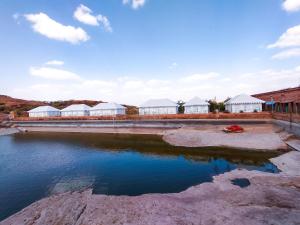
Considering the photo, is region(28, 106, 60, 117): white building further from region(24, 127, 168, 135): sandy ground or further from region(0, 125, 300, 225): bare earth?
region(0, 125, 300, 225): bare earth

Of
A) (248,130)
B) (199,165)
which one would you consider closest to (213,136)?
(248,130)

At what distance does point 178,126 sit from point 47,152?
106 feet

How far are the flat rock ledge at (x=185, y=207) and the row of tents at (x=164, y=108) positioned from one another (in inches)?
1858

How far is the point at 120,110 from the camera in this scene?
8388cm

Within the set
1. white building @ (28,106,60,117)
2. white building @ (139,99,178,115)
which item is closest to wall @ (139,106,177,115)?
white building @ (139,99,178,115)

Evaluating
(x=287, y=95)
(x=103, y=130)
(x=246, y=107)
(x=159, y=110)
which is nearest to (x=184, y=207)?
(x=103, y=130)

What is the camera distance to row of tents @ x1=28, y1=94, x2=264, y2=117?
65438 millimetres

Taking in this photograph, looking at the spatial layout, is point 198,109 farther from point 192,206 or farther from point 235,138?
point 192,206

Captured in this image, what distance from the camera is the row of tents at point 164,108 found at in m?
65.4

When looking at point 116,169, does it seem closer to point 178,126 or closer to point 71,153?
point 71,153

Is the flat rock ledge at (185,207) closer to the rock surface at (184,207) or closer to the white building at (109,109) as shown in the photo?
the rock surface at (184,207)

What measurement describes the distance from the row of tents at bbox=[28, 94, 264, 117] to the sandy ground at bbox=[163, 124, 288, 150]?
16.1 metres

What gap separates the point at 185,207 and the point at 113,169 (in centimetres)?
1475

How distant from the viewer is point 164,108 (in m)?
74.3
